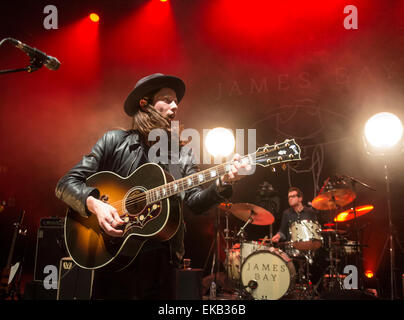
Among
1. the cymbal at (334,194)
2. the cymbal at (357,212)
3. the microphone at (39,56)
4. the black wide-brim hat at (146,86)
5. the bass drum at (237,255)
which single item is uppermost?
the microphone at (39,56)

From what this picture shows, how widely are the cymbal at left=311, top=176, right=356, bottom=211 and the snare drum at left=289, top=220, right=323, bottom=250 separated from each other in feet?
1.55

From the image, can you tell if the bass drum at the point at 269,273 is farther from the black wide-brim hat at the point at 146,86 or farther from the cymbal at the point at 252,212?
the black wide-brim hat at the point at 146,86

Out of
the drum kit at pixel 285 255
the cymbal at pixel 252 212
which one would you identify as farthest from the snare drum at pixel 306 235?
the cymbal at pixel 252 212

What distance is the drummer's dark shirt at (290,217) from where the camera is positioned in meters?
7.23

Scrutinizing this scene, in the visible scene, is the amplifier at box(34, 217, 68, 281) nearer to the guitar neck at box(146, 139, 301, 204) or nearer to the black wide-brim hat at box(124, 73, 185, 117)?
the black wide-brim hat at box(124, 73, 185, 117)

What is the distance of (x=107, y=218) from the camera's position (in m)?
2.25

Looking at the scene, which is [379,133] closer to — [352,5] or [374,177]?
[374,177]

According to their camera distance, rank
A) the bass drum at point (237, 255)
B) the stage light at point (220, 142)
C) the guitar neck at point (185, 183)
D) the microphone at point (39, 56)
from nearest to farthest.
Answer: the guitar neck at point (185, 183) < the microphone at point (39, 56) < the bass drum at point (237, 255) < the stage light at point (220, 142)

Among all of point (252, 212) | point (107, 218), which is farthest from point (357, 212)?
point (107, 218)

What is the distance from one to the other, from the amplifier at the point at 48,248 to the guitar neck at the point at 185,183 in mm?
3393

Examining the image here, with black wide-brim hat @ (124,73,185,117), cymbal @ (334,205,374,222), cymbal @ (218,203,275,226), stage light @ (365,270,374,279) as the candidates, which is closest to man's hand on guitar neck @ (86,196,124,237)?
black wide-brim hat @ (124,73,185,117)

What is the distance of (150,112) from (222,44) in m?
5.09

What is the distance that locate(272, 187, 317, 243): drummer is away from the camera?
720 centimetres
